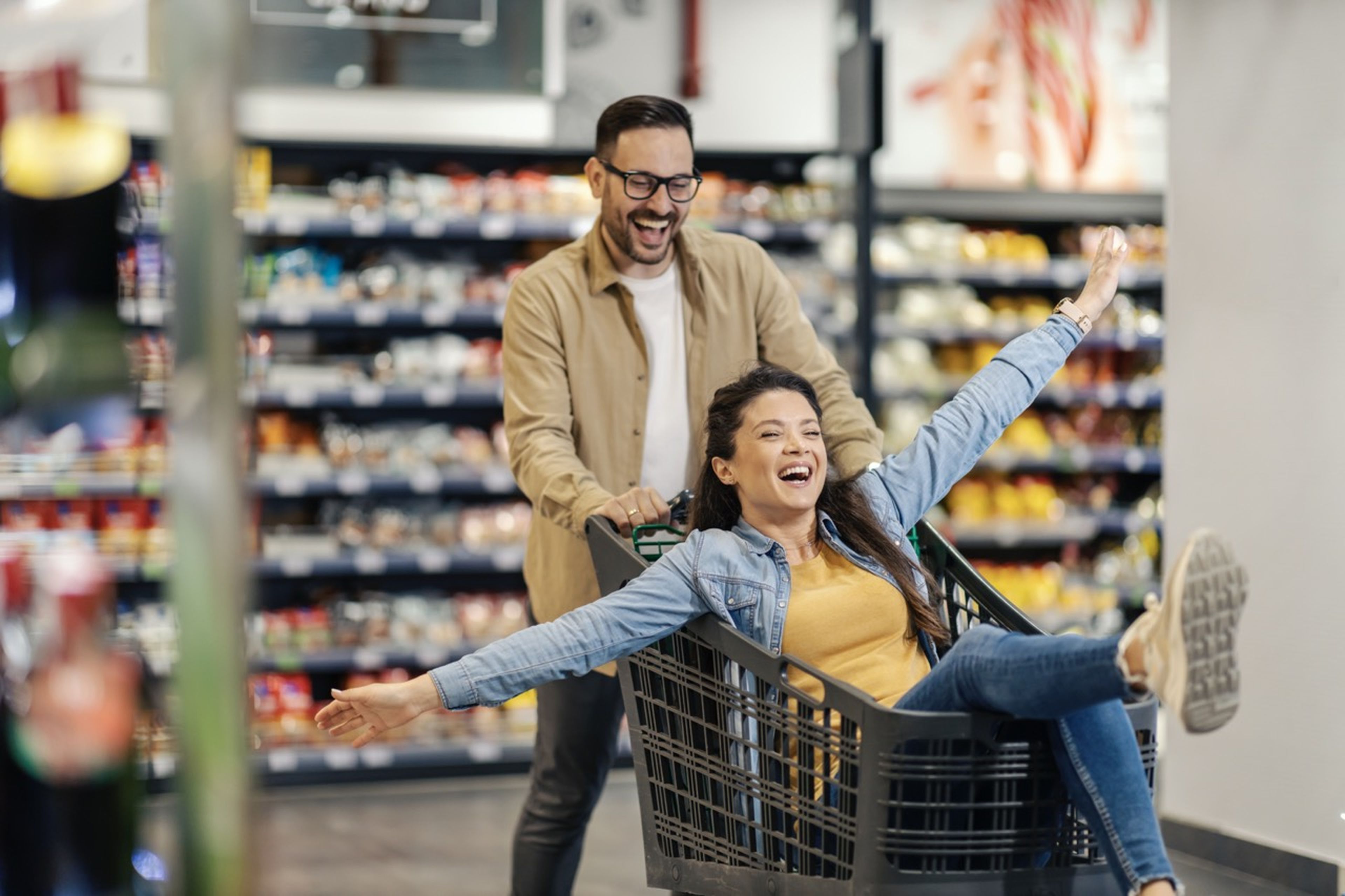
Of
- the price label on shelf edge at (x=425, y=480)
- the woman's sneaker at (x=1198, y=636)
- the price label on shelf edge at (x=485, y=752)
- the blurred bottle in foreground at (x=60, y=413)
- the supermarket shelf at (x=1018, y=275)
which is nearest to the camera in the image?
the blurred bottle in foreground at (x=60, y=413)

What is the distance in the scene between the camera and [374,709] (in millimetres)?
1976

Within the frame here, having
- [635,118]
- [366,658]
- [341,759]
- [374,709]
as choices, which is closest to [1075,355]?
Result: [366,658]

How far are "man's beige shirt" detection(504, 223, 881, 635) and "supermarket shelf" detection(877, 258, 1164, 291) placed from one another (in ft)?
11.9

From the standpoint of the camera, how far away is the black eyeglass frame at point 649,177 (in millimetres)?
2590

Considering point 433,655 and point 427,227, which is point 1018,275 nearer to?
point 427,227

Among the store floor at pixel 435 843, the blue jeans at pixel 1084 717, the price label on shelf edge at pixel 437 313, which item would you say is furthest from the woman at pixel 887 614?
the price label on shelf edge at pixel 437 313

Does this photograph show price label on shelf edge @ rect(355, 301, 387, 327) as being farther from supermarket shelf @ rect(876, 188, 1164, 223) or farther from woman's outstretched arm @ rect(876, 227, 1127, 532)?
woman's outstretched arm @ rect(876, 227, 1127, 532)

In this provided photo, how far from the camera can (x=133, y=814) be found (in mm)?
954

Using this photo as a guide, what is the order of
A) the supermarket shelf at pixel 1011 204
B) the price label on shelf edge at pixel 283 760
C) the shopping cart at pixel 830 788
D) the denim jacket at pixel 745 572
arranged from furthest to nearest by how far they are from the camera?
the supermarket shelf at pixel 1011 204
the price label on shelf edge at pixel 283 760
the denim jacket at pixel 745 572
the shopping cart at pixel 830 788

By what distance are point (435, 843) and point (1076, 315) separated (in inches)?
113

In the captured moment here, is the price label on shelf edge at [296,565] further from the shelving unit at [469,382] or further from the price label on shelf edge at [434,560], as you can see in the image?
the price label on shelf edge at [434,560]

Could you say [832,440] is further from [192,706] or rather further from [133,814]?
[192,706]

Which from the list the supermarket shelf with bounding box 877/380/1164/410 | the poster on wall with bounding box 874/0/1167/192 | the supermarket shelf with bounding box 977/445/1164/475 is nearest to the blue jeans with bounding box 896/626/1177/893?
the supermarket shelf with bounding box 877/380/1164/410

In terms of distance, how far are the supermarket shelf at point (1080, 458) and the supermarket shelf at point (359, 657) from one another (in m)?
2.57
